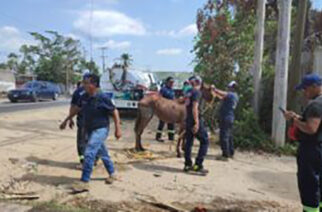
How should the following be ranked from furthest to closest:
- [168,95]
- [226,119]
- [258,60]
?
1. [258,60]
2. [168,95]
3. [226,119]

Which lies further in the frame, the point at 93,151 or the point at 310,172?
the point at 93,151

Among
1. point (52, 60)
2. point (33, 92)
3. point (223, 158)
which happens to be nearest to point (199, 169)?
point (223, 158)

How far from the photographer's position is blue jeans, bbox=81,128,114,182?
21.4 ft

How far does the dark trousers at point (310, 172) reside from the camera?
15.6 feet

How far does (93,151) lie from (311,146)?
3.34m

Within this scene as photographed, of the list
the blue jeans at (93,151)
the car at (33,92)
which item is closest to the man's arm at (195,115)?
the blue jeans at (93,151)

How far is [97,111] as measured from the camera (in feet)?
22.1

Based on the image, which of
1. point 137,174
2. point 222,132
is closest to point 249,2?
point 222,132

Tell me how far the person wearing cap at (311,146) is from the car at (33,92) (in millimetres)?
27936

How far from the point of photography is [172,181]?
23.6 feet

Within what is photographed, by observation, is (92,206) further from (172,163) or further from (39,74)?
(39,74)

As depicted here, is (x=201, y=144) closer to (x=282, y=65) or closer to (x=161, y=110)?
(x=161, y=110)

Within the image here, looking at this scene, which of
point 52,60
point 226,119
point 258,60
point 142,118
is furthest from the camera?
point 52,60

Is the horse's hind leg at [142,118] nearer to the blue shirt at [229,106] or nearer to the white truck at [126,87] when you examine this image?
the blue shirt at [229,106]
